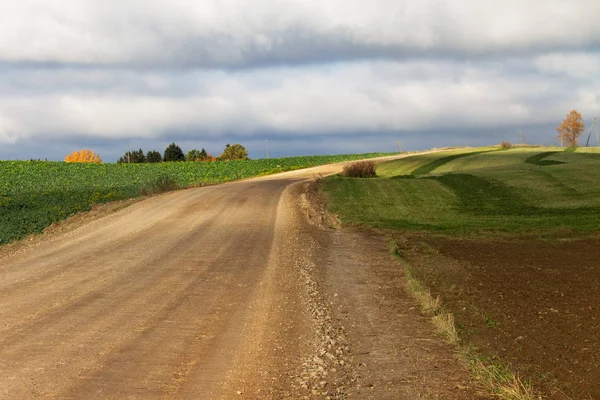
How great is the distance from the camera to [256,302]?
1273cm

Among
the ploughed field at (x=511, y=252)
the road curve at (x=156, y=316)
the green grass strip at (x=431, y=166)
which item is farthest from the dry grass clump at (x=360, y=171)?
the road curve at (x=156, y=316)

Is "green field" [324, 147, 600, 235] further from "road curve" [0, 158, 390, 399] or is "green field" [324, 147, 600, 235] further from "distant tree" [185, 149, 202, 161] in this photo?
"distant tree" [185, 149, 202, 161]

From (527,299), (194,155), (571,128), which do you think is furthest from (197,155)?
(527,299)

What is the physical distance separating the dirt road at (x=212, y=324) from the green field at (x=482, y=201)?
25.0ft

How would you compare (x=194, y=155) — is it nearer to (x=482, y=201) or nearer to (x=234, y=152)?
(x=234, y=152)

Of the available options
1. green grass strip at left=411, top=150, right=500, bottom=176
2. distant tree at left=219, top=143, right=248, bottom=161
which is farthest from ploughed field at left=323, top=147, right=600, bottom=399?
distant tree at left=219, top=143, right=248, bottom=161

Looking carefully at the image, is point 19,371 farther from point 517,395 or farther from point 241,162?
point 241,162

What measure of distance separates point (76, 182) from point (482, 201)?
4362cm

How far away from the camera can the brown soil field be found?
343 inches

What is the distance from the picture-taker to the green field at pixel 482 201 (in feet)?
85.8

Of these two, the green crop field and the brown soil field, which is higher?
the green crop field

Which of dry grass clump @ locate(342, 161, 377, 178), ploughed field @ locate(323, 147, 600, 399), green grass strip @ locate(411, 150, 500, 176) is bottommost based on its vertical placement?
ploughed field @ locate(323, 147, 600, 399)

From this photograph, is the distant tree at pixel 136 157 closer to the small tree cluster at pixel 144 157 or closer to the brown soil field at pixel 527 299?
the small tree cluster at pixel 144 157

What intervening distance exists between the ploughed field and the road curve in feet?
10.6
